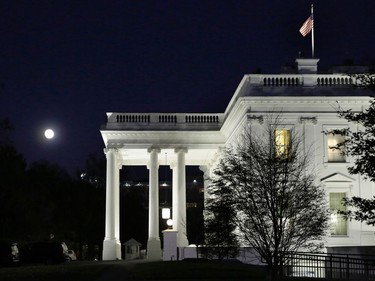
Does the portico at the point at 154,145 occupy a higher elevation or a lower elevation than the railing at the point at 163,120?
lower

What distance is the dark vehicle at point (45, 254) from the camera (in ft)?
164

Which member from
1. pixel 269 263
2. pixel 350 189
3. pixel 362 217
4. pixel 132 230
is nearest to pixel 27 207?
pixel 132 230

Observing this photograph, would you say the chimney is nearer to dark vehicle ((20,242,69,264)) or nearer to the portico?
the portico

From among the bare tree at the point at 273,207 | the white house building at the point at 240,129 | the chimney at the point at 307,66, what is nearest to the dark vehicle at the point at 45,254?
the white house building at the point at 240,129

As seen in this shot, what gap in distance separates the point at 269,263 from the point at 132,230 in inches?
2774

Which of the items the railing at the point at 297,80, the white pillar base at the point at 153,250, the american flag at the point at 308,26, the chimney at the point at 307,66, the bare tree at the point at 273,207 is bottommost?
the white pillar base at the point at 153,250

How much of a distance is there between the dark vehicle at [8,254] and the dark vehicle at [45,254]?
3.00 m

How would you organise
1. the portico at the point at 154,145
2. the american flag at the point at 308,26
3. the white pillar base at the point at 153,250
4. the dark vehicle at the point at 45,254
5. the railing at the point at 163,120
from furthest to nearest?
the railing at the point at 163,120, the portico at the point at 154,145, the white pillar base at the point at 153,250, the american flag at the point at 308,26, the dark vehicle at the point at 45,254

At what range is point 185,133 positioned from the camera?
213 ft

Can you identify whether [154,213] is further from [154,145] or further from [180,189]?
[154,145]

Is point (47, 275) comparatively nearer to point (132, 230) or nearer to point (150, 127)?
point (150, 127)

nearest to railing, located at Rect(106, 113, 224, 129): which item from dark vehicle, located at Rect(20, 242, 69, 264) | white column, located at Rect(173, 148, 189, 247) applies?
white column, located at Rect(173, 148, 189, 247)

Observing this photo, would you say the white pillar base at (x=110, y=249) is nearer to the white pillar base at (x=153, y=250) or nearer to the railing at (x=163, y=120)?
the white pillar base at (x=153, y=250)

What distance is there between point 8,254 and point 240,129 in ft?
60.6
